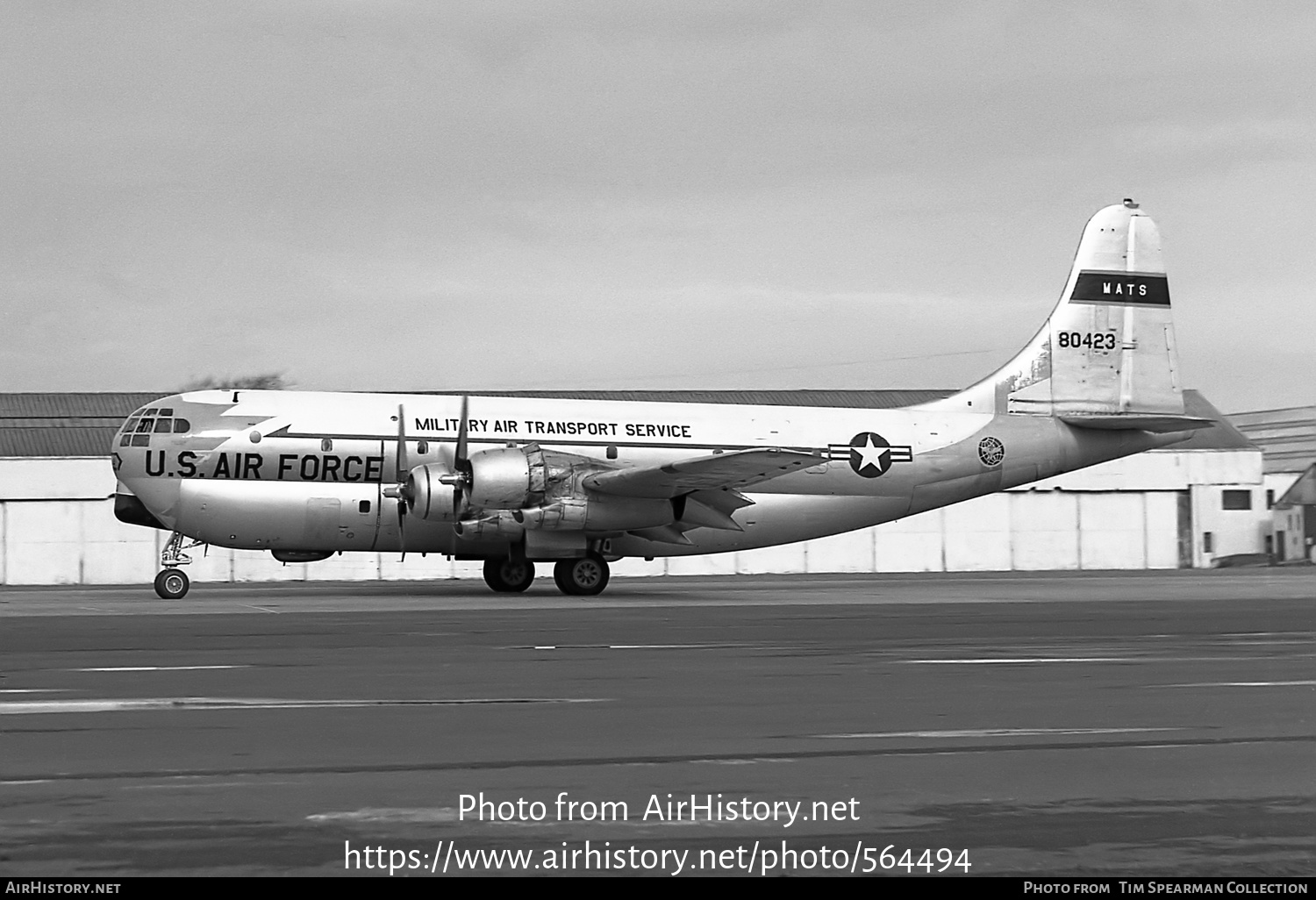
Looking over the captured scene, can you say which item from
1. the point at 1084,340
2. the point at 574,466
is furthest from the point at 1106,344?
the point at 574,466

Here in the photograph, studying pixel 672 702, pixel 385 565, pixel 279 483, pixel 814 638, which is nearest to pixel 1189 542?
pixel 385 565

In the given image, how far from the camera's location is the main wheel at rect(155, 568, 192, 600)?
108ft

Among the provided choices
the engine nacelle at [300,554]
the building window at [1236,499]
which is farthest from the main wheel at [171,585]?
the building window at [1236,499]

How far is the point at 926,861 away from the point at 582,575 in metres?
28.0

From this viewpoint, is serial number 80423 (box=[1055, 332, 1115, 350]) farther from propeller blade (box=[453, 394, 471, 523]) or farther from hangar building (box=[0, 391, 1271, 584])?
propeller blade (box=[453, 394, 471, 523])

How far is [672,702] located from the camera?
13.2m

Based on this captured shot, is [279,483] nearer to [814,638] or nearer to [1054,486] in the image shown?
[814,638]

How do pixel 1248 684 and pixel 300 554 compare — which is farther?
pixel 300 554

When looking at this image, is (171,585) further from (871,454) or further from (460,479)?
(871,454)

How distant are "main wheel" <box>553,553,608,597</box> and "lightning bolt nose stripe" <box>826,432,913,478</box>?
7021mm

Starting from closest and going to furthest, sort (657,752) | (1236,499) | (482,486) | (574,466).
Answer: (657,752)
(482,486)
(574,466)
(1236,499)

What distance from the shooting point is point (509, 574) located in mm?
36531

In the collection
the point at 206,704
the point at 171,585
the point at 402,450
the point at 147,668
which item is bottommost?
the point at 171,585

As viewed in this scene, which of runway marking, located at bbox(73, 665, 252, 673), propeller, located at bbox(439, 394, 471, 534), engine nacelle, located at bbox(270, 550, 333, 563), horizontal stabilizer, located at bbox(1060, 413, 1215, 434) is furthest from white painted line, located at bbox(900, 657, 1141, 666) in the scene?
horizontal stabilizer, located at bbox(1060, 413, 1215, 434)
